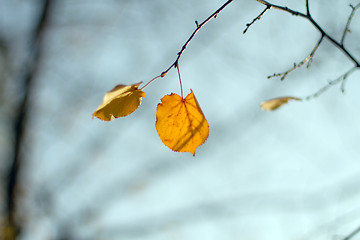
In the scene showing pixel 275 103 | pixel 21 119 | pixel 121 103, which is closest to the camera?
pixel 121 103

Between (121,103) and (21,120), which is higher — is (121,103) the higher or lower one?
the lower one

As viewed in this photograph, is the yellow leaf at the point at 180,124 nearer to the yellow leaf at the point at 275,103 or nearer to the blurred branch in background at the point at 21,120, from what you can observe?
the yellow leaf at the point at 275,103

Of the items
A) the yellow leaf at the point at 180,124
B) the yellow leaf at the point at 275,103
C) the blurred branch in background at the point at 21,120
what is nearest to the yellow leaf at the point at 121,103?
the yellow leaf at the point at 180,124

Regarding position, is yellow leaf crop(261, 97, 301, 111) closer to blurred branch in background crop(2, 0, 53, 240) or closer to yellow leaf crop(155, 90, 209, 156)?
yellow leaf crop(155, 90, 209, 156)

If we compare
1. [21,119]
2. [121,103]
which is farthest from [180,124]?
[21,119]

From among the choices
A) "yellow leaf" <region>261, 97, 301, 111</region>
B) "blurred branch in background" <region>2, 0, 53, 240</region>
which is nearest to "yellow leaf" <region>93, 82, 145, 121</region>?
"yellow leaf" <region>261, 97, 301, 111</region>

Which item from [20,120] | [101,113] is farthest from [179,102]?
[20,120]

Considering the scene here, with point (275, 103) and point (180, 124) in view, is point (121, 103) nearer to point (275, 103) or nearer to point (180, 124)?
point (180, 124)
